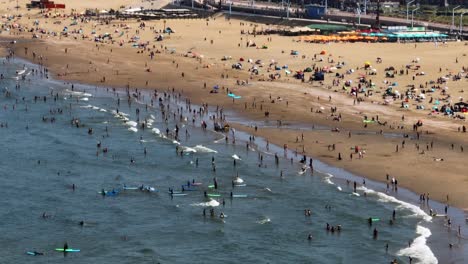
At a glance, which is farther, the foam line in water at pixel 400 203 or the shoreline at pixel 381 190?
the foam line in water at pixel 400 203

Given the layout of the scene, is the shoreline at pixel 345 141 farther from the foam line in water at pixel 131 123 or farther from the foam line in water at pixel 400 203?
the foam line in water at pixel 131 123

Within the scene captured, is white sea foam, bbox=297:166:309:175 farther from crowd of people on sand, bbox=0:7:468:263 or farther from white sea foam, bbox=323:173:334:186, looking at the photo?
white sea foam, bbox=323:173:334:186

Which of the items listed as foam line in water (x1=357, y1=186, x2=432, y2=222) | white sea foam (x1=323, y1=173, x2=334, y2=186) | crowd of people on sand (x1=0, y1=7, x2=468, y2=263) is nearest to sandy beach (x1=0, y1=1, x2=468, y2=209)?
crowd of people on sand (x1=0, y1=7, x2=468, y2=263)

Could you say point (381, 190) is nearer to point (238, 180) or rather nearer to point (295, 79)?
point (238, 180)

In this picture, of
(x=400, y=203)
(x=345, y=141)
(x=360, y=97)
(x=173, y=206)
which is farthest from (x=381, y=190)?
(x=360, y=97)

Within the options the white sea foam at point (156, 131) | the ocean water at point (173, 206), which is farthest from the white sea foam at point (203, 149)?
the white sea foam at point (156, 131)
